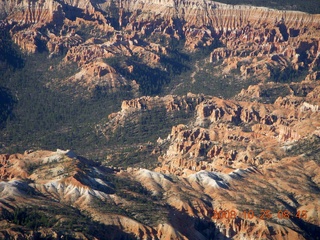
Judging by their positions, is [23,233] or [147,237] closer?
[23,233]

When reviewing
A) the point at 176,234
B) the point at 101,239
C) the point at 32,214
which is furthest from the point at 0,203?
the point at 176,234

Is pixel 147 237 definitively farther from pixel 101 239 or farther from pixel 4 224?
pixel 4 224

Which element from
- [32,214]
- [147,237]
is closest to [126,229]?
[147,237]

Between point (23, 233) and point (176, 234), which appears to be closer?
point (23, 233)

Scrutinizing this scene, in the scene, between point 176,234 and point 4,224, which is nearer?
point 4,224

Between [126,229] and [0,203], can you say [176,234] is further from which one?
[0,203]

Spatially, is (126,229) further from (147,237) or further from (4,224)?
(4,224)

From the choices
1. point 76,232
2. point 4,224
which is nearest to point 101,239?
point 76,232
